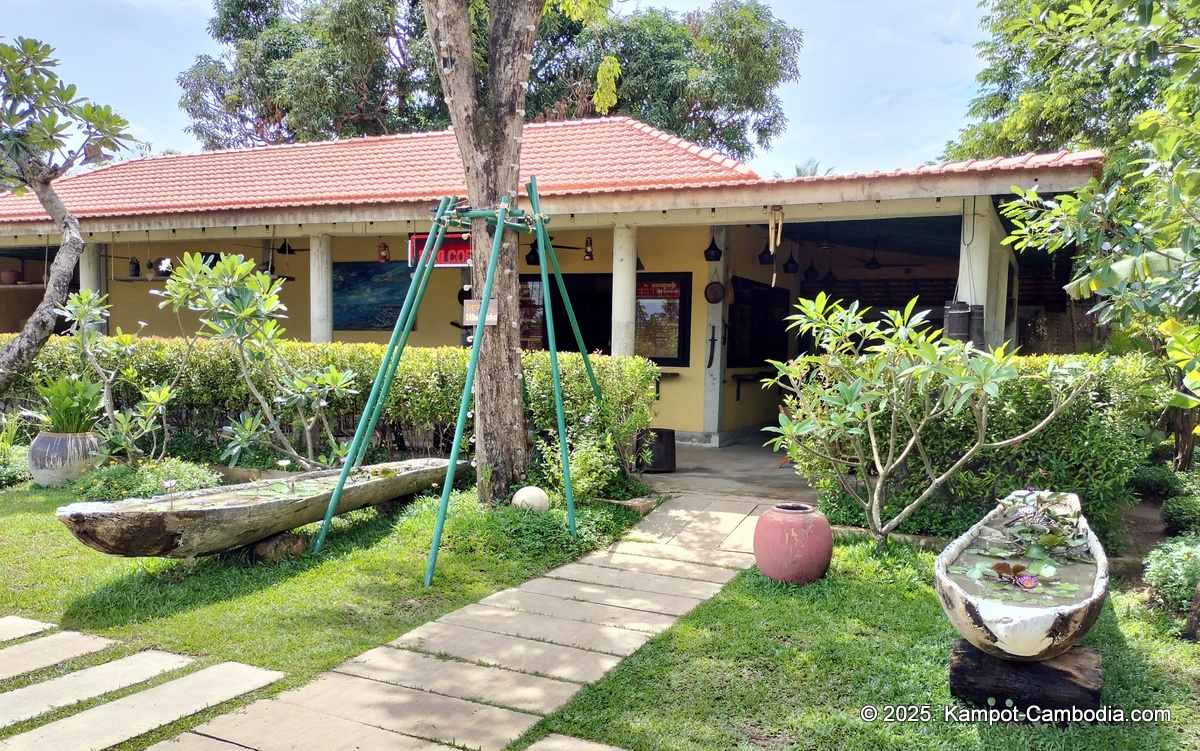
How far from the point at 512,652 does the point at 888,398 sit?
9.35 ft

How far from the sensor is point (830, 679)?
345 cm

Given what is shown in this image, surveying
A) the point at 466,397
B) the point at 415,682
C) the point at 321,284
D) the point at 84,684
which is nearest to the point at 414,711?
the point at 415,682

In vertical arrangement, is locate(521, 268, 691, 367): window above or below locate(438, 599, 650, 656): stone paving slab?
above

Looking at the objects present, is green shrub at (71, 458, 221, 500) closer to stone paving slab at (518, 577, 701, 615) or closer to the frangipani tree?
stone paving slab at (518, 577, 701, 615)

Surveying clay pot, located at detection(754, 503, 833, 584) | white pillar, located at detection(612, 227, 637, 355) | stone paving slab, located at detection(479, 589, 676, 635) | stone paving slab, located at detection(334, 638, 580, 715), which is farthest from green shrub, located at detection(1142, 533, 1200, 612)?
white pillar, located at detection(612, 227, 637, 355)

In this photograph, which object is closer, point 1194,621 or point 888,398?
point 1194,621

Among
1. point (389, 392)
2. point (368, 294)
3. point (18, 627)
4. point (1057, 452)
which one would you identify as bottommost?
point (18, 627)

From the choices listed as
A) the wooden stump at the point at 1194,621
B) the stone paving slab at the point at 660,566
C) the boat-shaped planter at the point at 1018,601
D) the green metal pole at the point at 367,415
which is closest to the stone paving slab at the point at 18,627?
the green metal pole at the point at 367,415

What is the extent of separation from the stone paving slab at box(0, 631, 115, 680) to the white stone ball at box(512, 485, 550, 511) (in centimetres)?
273

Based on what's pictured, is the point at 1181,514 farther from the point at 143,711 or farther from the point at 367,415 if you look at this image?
the point at 143,711

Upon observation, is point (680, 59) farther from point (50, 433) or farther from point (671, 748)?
point (671, 748)

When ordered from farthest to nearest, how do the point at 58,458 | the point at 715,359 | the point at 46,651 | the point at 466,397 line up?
the point at 715,359 < the point at 58,458 < the point at 466,397 < the point at 46,651

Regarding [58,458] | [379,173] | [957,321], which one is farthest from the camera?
[379,173]

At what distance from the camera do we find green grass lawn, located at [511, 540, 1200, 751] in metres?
2.97
